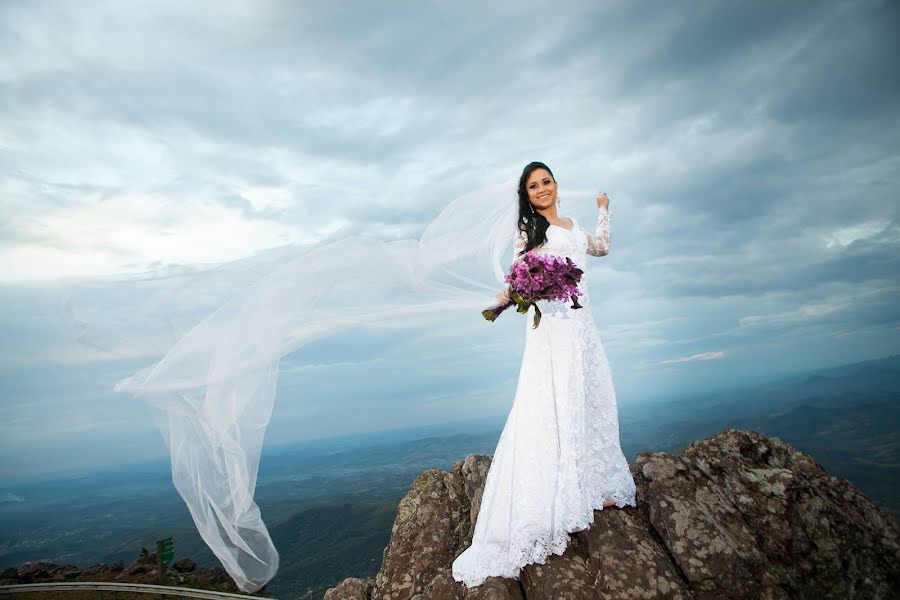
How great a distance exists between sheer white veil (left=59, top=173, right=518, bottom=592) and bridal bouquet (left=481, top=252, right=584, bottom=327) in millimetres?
1007

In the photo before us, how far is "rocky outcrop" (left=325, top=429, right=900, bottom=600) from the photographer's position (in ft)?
17.7

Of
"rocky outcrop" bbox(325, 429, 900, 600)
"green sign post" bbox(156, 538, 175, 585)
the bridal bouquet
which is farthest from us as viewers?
"green sign post" bbox(156, 538, 175, 585)

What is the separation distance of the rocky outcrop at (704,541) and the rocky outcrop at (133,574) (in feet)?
39.0

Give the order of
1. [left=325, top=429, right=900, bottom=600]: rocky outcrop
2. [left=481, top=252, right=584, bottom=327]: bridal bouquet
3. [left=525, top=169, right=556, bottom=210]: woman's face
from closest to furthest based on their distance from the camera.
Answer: [left=325, top=429, right=900, bottom=600]: rocky outcrop, [left=481, top=252, right=584, bottom=327]: bridal bouquet, [left=525, top=169, right=556, bottom=210]: woman's face

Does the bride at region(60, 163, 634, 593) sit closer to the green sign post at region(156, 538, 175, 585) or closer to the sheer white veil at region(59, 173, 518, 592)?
the sheer white veil at region(59, 173, 518, 592)

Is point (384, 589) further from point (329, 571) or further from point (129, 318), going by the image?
point (329, 571)

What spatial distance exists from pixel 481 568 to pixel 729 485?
147 inches

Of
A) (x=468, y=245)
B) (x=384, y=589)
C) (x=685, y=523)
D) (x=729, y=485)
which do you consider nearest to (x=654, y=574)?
(x=685, y=523)

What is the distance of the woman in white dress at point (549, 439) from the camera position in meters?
5.71

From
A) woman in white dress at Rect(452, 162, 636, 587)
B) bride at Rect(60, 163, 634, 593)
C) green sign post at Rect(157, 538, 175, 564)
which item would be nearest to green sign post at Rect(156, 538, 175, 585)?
green sign post at Rect(157, 538, 175, 564)

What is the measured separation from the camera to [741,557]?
18.3 ft

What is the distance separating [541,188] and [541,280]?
5.16 ft

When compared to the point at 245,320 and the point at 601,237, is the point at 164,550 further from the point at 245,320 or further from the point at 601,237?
the point at 601,237

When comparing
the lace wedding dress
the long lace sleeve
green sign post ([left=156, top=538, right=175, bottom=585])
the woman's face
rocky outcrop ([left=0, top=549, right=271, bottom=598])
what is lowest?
rocky outcrop ([left=0, top=549, right=271, bottom=598])
